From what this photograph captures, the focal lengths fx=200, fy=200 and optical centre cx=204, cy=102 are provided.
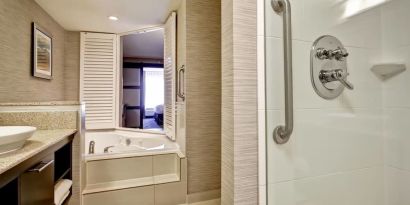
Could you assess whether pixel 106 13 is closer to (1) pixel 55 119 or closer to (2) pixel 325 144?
(1) pixel 55 119

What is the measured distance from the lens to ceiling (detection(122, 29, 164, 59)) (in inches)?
139

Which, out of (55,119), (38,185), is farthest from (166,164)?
(38,185)

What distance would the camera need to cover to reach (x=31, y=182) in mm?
946

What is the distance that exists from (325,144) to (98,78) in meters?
3.14

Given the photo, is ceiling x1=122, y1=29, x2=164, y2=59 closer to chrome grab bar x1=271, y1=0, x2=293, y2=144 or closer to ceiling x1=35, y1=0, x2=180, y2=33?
ceiling x1=35, y1=0, x2=180, y2=33

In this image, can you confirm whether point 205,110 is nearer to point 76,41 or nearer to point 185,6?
point 185,6

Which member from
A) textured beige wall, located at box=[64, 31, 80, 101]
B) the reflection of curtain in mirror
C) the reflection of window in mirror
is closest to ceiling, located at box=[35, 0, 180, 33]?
textured beige wall, located at box=[64, 31, 80, 101]

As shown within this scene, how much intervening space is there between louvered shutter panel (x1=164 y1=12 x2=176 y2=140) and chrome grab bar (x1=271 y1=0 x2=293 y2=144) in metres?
1.76

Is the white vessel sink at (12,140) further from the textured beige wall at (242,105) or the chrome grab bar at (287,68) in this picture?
the chrome grab bar at (287,68)

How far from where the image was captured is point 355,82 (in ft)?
3.35

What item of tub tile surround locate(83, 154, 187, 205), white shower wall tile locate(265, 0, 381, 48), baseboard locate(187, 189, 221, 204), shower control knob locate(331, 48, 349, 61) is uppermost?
white shower wall tile locate(265, 0, 381, 48)

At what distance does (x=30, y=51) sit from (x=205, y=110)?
1.93 m

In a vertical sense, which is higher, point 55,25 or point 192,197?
point 55,25

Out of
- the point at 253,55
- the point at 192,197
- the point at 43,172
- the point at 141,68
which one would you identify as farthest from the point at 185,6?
the point at 141,68
